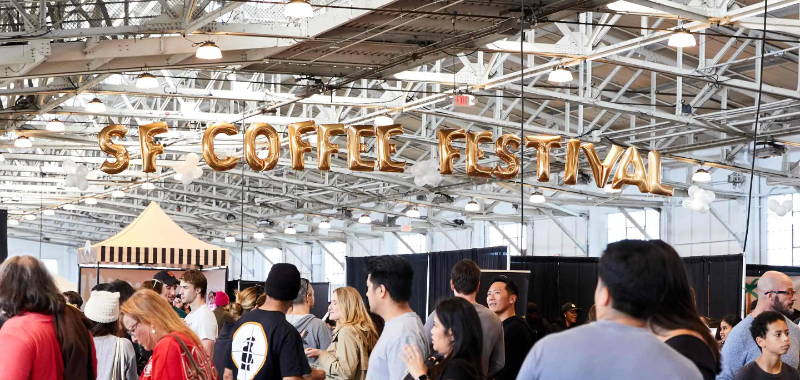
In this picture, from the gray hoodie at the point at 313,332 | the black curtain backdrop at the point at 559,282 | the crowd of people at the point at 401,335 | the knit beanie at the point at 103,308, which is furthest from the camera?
the black curtain backdrop at the point at 559,282

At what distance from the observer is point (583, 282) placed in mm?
16984

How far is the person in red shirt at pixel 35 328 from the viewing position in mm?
3830

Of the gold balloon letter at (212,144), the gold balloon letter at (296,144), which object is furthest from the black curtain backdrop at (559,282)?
the gold balloon letter at (212,144)

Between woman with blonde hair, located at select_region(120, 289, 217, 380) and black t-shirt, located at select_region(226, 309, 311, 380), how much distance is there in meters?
0.30

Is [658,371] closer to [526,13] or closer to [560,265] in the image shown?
[526,13]

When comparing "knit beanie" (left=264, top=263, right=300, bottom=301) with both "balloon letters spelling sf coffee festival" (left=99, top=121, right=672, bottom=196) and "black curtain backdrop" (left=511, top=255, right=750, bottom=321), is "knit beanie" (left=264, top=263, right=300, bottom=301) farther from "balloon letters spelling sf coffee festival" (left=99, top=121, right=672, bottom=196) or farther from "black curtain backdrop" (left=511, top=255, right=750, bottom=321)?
"black curtain backdrop" (left=511, top=255, right=750, bottom=321)

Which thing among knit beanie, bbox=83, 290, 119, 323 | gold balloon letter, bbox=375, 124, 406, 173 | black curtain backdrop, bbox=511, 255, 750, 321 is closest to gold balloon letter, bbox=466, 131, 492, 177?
gold balloon letter, bbox=375, 124, 406, 173

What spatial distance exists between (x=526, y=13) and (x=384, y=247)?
29024 millimetres

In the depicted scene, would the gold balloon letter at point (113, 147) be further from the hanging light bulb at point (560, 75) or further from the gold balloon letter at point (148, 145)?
the hanging light bulb at point (560, 75)

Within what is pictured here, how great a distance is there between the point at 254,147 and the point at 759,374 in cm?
744

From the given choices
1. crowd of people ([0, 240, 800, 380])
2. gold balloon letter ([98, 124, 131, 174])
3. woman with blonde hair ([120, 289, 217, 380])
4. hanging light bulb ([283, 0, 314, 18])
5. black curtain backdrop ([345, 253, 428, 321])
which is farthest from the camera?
black curtain backdrop ([345, 253, 428, 321])

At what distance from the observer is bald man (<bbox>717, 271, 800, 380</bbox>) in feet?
18.8

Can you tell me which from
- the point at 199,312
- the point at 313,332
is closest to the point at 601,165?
the point at 313,332

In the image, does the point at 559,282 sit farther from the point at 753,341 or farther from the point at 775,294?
the point at 753,341
